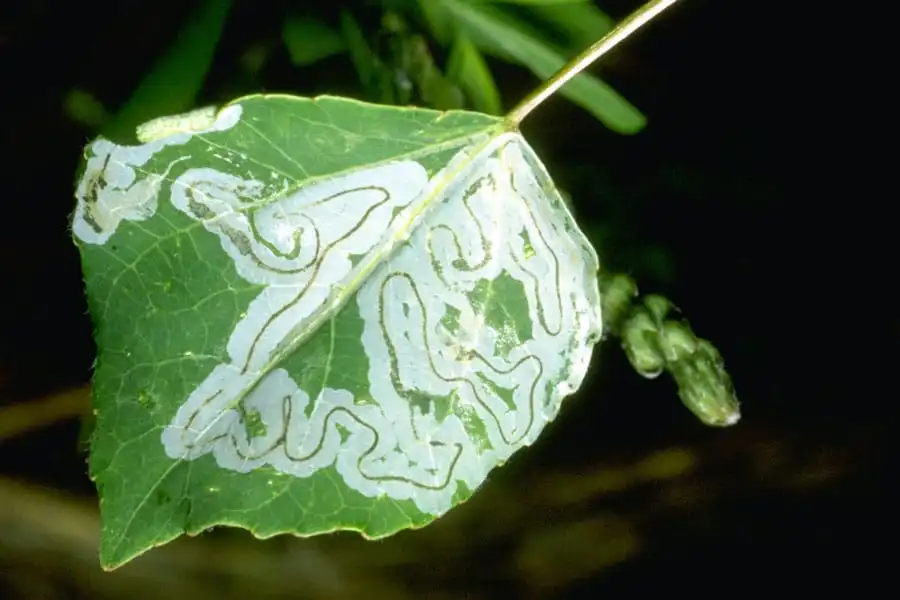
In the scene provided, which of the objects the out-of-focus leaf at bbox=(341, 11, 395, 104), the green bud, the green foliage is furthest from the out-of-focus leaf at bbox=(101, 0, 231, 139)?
the green bud

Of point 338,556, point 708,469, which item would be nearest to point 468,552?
point 338,556

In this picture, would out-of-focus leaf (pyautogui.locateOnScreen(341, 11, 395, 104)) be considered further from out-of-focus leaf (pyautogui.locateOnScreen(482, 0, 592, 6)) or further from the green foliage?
out-of-focus leaf (pyautogui.locateOnScreen(482, 0, 592, 6))

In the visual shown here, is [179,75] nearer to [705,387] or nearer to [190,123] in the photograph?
[190,123]

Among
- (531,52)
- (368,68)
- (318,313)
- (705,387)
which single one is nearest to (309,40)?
(368,68)

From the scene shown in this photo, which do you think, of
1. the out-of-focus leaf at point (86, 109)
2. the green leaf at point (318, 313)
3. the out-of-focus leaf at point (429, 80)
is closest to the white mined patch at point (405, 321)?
the green leaf at point (318, 313)

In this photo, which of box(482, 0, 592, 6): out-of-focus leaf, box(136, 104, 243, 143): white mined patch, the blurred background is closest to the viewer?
box(136, 104, 243, 143): white mined patch

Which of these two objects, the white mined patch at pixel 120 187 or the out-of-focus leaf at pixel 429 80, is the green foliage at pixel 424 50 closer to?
the out-of-focus leaf at pixel 429 80

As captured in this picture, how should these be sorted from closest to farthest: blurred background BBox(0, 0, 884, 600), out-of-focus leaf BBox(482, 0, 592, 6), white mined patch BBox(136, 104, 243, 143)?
white mined patch BBox(136, 104, 243, 143)
out-of-focus leaf BBox(482, 0, 592, 6)
blurred background BBox(0, 0, 884, 600)
